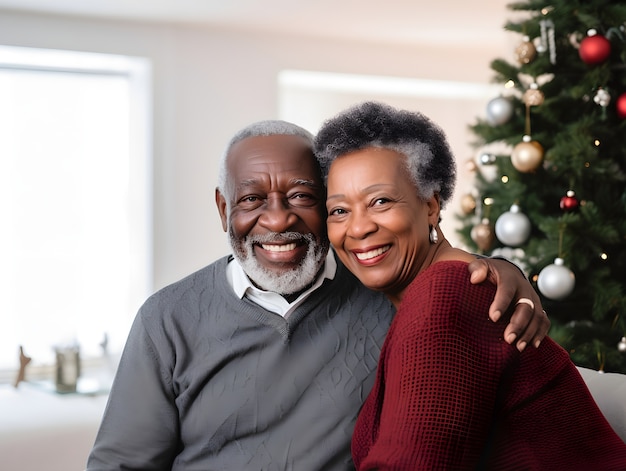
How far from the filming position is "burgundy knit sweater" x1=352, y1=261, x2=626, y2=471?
122 cm

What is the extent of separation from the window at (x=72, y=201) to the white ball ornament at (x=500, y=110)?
9.17ft

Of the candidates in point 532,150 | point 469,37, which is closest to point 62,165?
point 469,37

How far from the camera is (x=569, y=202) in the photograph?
3094 millimetres

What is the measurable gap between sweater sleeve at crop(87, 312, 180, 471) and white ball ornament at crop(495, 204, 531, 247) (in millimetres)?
1836

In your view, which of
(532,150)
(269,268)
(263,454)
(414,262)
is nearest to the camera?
(414,262)

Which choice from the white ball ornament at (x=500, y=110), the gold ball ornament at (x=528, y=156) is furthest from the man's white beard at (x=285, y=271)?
the white ball ornament at (x=500, y=110)

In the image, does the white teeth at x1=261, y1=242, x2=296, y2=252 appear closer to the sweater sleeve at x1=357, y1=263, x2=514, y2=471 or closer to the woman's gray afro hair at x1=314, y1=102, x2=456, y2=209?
the woman's gray afro hair at x1=314, y1=102, x2=456, y2=209

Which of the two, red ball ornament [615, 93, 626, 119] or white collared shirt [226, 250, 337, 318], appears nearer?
white collared shirt [226, 250, 337, 318]

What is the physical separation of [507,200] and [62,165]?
345 centimetres

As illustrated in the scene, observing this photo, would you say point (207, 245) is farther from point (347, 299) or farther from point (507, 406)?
point (507, 406)

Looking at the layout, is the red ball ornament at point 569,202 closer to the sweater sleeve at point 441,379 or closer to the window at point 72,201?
the sweater sleeve at point 441,379

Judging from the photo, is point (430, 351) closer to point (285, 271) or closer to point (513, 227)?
point (285, 271)

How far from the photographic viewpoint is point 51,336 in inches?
214

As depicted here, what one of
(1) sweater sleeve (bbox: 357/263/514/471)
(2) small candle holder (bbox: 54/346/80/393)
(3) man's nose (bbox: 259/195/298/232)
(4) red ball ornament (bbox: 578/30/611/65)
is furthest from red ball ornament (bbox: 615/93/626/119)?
(2) small candle holder (bbox: 54/346/80/393)
